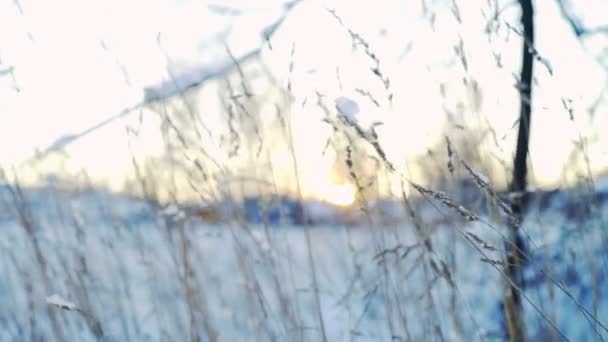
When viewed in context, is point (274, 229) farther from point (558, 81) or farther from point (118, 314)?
point (558, 81)

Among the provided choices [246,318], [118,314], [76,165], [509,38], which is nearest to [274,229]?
[246,318]

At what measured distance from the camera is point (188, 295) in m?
1.86

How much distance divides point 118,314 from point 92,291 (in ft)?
0.32

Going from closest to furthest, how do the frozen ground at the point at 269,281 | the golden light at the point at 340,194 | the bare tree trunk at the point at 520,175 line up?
the bare tree trunk at the point at 520,175 < the frozen ground at the point at 269,281 < the golden light at the point at 340,194

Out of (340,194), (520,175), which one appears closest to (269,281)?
(340,194)

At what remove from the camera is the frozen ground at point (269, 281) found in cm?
189

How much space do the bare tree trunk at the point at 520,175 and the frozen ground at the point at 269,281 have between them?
5cm

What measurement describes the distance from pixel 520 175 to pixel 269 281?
2.21ft

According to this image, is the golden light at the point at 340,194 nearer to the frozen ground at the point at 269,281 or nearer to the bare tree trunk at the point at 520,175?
the frozen ground at the point at 269,281

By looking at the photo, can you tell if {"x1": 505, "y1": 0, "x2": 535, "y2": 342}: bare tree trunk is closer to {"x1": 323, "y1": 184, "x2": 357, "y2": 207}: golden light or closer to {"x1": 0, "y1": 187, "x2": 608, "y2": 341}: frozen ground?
{"x1": 0, "y1": 187, "x2": 608, "y2": 341}: frozen ground

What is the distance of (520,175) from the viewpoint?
1.96 meters

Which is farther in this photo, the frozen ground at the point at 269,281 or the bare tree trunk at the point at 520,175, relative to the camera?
the frozen ground at the point at 269,281

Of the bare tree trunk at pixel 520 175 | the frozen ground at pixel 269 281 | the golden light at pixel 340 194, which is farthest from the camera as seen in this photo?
the golden light at pixel 340 194

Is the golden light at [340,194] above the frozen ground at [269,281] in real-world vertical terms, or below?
above
